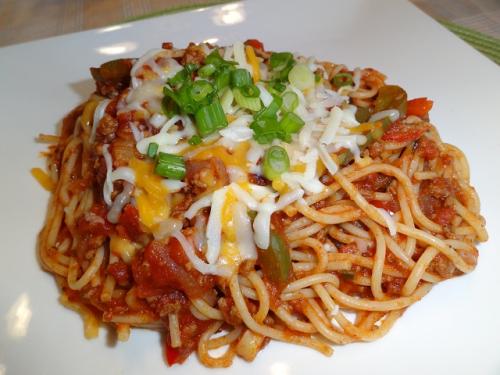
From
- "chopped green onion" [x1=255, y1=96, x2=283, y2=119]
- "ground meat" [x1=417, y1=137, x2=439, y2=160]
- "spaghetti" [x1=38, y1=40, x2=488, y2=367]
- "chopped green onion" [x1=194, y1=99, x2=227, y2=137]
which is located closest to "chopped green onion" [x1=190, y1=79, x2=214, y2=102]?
"spaghetti" [x1=38, y1=40, x2=488, y2=367]

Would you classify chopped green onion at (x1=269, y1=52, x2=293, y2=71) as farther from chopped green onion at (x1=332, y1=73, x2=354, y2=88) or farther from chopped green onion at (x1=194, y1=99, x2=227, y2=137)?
chopped green onion at (x1=194, y1=99, x2=227, y2=137)

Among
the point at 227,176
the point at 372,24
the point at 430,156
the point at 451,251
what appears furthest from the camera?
the point at 372,24

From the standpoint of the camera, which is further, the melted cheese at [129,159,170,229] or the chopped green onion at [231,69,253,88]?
the chopped green onion at [231,69,253,88]

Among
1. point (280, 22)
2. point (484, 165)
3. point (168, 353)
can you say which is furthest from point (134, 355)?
point (280, 22)

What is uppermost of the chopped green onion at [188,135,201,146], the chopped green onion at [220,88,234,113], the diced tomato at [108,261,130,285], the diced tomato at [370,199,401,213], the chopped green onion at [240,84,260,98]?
the chopped green onion at [240,84,260,98]

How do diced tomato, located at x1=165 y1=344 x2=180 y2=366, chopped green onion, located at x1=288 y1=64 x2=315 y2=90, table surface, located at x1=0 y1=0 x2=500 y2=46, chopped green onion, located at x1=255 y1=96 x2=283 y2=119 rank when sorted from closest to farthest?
1. diced tomato, located at x1=165 y1=344 x2=180 y2=366
2. chopped green onion, located at x1=255 y1=96 x2=283 y2=119
3. chopped green onion, located at x1=288 y1=64 x2=315 y2=90
4. table surface, located at x1=0 y1=0 x2=500 y2=46

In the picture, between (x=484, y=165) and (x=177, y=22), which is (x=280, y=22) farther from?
(x=484, y=165)

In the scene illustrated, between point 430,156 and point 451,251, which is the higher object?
point 430,156

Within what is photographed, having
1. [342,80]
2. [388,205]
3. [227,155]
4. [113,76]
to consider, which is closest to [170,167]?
[227,155]
